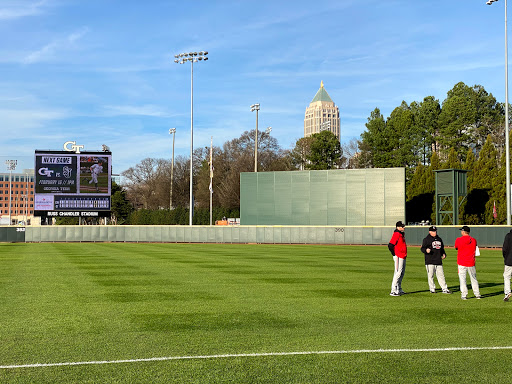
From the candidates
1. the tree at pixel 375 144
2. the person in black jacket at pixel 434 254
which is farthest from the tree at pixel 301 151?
the person in black jacket at pixel 434 254

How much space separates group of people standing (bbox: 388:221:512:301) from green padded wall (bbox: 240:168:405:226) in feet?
118

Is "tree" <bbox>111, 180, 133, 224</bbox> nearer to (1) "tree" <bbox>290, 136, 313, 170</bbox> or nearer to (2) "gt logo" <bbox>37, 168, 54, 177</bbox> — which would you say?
(1) "tree" <bbox>290, 136, 313, 170</bbox>

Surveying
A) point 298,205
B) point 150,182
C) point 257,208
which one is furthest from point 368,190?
point 150,182

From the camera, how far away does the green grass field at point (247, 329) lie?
6.82m

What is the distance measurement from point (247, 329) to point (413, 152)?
253 feet

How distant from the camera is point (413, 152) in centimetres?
8238

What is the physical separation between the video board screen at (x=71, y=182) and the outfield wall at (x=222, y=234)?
205cm

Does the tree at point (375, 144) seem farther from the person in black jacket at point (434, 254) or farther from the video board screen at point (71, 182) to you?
the person in black jacket at point (434, 254)

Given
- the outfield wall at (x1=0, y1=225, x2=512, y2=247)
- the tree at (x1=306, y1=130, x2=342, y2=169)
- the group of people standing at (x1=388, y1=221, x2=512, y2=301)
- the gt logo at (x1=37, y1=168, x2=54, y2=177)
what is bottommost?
the outfield wall at (x1=0, y1=225, x2=512, y2=247)

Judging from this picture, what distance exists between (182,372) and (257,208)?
48187mm

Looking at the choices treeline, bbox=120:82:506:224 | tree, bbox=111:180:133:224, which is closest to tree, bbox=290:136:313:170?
treeline, bbox=120:82:506:224

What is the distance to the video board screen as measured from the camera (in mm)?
48463

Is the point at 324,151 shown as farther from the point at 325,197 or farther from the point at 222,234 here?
the point at 222,234

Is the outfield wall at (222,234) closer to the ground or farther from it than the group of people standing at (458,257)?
closer to the ground
